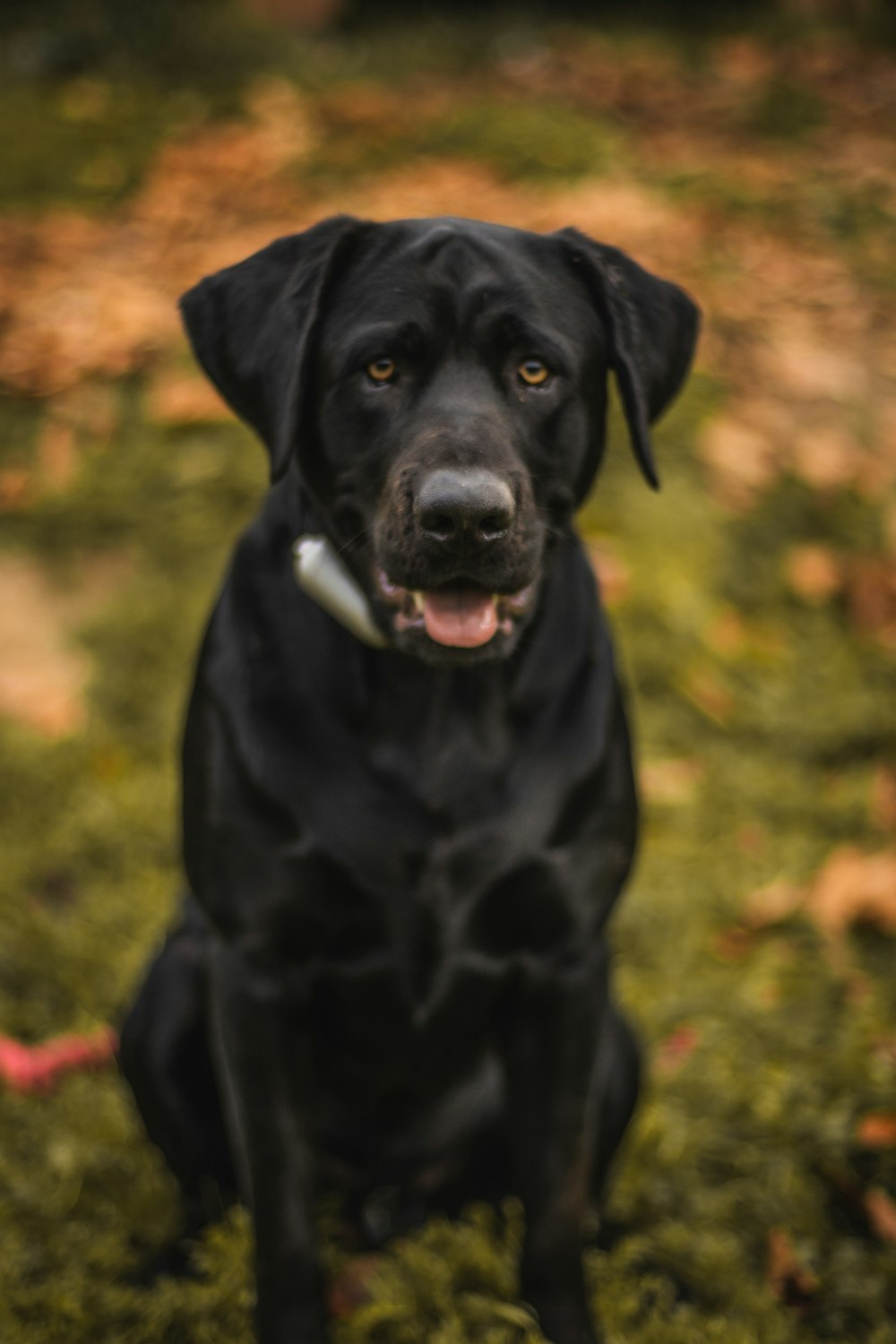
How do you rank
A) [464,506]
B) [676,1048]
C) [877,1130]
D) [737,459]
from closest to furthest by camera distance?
[464,506] < [877,1130] < [676,1048] < [737,459]

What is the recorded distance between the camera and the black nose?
5.92ft

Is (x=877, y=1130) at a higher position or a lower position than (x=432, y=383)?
lower

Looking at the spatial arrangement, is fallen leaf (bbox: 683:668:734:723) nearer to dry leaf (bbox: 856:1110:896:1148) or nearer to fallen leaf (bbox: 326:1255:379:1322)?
dry leaf (bbox: 856:1110:896:1148)

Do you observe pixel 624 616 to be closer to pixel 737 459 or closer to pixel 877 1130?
pixel 737 459

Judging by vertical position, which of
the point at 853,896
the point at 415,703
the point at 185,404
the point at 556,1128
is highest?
the point at 415,703

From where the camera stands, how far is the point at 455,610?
6.35 ft

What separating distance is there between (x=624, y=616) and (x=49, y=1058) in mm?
2406

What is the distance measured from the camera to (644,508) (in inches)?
189

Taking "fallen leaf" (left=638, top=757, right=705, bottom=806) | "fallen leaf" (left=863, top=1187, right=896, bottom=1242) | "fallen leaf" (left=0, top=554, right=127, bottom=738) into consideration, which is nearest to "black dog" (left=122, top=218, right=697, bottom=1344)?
"fallen leaf" (left=863, top=1187, right=896, bottom=1242)

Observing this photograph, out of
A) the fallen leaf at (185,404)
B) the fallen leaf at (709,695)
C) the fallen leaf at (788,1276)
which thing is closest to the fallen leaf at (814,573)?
the fallen leaf at (709,695)

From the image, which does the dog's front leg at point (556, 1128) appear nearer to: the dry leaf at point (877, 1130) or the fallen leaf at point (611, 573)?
the dry leaf at point (877, 1130)

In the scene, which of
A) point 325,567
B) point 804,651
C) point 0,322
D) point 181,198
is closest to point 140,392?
point 0,322

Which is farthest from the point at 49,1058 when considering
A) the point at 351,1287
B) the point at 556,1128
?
the point at 556,1128

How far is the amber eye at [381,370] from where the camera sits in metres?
1.97
